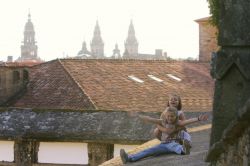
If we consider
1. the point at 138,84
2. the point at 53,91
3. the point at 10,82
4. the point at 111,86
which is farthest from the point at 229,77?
the point at 10,82

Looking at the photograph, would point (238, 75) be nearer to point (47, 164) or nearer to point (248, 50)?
point (248, 50)

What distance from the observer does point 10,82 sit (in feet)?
106

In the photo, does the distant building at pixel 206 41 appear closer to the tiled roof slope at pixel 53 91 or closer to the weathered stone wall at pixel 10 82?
the tiled roof slope at pixel 53 91

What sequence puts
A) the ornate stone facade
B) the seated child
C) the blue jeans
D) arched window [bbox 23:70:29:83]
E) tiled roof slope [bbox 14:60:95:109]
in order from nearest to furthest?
the ornate stone facade → the seated child → the blue jeans → tiled roof slope [bbox 14:60:95:109] → arched window [bbox 23:70:29:83]

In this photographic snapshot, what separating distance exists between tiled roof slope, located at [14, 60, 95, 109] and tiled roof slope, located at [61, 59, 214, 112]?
38 cm

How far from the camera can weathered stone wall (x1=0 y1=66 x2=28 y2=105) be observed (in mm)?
31969

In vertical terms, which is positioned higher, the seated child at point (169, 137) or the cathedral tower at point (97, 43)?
the cathedral tower at point (97, 43)

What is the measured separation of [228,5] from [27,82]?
27.1 metres

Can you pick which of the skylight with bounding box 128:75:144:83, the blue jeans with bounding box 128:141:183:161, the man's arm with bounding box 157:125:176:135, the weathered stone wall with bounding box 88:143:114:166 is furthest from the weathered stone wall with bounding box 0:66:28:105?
the man's arm with bounding box 157:125:176:135

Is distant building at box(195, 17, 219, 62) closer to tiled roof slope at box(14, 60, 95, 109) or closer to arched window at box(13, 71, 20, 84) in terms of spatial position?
tiled roof slope at box(14, 60, 95, 109)

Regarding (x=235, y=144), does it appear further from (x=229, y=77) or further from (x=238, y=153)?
(x=229, y=77)

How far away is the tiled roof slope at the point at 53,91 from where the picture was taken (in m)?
28.8

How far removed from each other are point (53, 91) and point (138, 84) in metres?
4.43

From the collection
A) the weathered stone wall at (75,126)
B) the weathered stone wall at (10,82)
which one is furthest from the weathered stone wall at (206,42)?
the weathered stone wall at (75,126)
